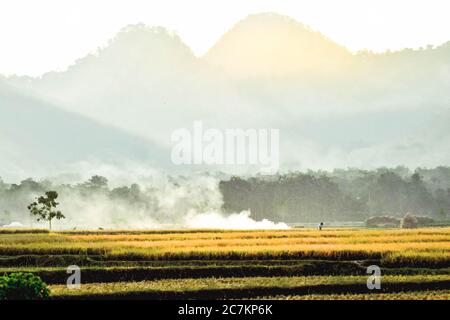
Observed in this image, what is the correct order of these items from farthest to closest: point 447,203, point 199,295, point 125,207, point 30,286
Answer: point 125,207
point 447,203
point 199,295
point 30,286

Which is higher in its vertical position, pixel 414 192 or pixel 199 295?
pixel 414 192

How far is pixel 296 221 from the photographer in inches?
4060

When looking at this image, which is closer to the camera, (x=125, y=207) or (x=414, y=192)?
(x=414, y=192)

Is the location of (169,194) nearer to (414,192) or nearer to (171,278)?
(414,192)

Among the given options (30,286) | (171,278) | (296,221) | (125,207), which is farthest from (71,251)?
(125,207)

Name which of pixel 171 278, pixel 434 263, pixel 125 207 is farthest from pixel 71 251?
pixel 125 207
